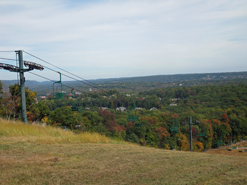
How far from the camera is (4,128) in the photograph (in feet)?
29.8

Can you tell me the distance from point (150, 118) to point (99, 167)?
41.2m

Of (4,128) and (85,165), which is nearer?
(85,165)

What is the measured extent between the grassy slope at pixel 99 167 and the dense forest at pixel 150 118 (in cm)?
1009

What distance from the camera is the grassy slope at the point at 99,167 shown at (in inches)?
177

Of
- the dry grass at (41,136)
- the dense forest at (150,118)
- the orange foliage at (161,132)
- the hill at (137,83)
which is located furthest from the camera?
the hill at (137,83)

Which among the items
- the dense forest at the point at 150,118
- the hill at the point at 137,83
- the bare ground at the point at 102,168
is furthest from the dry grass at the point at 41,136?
the hill at the point at 137,83

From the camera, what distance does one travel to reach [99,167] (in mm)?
5359

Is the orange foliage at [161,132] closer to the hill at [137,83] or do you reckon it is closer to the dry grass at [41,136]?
the hill at [137,83]

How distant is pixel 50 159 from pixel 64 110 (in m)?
23.8

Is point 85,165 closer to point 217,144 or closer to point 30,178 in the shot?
point 30,178

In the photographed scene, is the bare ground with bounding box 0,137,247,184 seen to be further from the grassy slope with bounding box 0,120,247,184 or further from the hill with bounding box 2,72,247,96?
the hill with bounding box 2,72,247,96

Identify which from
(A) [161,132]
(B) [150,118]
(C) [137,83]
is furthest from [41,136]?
(C) [137,83]

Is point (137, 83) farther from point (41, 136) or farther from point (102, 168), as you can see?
point (102, 168)

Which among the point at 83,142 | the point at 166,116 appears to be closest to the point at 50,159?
the point at 83,142
